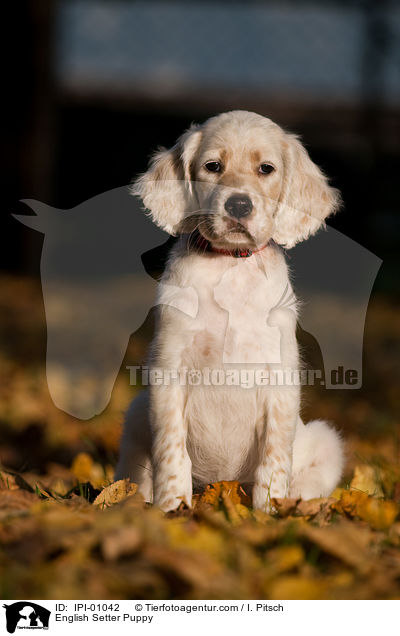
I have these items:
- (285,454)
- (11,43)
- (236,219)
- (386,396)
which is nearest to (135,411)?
(285,454)

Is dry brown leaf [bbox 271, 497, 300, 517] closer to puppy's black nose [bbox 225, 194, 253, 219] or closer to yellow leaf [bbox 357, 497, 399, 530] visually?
yellow leaf [bbox 357, 497, 399, 530]

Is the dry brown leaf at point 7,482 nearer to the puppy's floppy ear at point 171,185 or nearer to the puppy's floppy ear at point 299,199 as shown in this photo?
the puppy's floppy ear at point 171,185

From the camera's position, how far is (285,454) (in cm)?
278

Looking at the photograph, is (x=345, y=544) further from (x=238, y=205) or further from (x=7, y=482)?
(x=7, y=482)

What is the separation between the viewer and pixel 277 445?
9.09 ft

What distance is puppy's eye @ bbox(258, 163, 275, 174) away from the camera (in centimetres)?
283

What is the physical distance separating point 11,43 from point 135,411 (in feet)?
30.7

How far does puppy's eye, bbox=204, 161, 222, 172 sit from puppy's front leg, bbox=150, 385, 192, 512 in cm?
84

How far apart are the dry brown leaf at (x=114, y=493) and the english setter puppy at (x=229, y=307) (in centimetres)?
10

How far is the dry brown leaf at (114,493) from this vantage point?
2711mm

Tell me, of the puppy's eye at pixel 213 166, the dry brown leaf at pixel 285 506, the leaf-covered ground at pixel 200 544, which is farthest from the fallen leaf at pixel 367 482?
the puppy's eye at pixel 213 166
